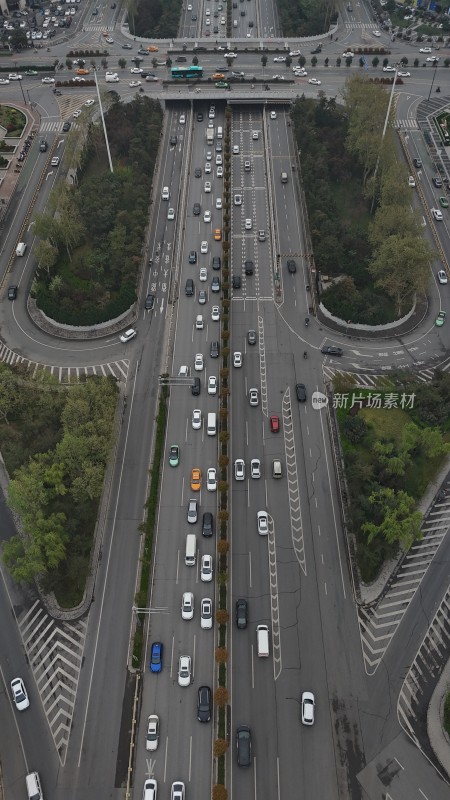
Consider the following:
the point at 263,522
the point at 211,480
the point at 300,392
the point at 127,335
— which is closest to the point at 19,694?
the point at 211,480

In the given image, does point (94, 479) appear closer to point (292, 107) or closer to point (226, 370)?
point (226, 370)

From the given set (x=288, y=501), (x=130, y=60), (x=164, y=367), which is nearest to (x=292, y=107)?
(x=130, y=60)

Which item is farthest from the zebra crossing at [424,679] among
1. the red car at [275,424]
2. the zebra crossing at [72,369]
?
the zebra crossing at [72,369]

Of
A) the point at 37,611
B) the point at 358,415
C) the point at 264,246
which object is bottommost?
the point at 37,611

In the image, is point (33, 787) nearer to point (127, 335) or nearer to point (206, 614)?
point (206, 614)

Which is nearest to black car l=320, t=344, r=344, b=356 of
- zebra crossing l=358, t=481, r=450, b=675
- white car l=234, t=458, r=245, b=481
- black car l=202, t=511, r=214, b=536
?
white car l=234, t=458, r=245, b=481

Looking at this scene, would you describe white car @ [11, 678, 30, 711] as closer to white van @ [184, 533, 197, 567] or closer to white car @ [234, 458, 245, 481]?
white van @ [184, 533, 197, 567]
